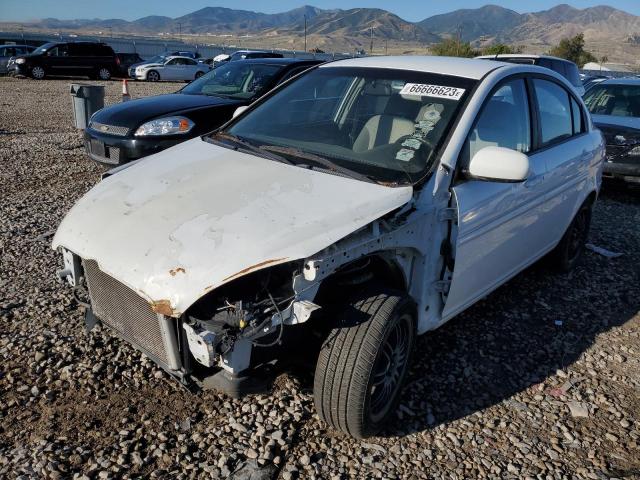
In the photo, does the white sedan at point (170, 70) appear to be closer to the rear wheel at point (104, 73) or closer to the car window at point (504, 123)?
the rear wheel at point (104, 73)

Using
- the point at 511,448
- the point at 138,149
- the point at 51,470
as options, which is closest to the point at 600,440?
the point at 511,448

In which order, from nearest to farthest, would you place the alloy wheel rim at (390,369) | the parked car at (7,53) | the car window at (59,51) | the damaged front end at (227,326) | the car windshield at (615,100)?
the damaged front end at (227,326)
the alloy wheel rim at (390,369)
the car windshield at (615,100)
the car window at (59,51)
the parked car at (7,53)

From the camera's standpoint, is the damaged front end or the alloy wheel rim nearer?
the damaged front end

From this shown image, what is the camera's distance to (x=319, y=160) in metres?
3.00

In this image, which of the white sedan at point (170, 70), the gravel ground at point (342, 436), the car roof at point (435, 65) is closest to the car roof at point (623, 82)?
the gravel ground at point (342, 436)

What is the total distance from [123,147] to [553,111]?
A: 176 inches

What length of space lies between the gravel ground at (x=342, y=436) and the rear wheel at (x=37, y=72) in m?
23.0

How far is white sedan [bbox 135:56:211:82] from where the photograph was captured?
91.1 ft

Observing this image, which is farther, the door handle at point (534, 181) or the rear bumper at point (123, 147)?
the rear bumper at point (123, 147)

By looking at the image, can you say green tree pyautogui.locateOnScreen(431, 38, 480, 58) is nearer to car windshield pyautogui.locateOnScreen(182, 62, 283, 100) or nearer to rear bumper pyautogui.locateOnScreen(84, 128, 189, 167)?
car windshield pyautogui.locateOnScreen(182, 62, 283, 100)

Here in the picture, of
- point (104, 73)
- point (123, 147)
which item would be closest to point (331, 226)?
point (123, 147)

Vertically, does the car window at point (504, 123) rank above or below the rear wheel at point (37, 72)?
above

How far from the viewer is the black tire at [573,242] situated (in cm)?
472

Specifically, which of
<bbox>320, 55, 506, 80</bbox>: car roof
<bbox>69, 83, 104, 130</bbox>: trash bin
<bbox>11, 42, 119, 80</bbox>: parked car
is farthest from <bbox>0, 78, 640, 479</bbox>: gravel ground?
<bbox>11, 42, 119, 80</bbox>: parked car
